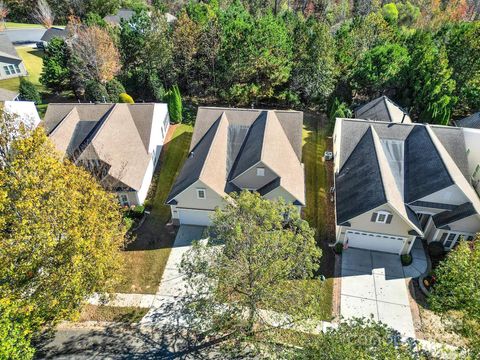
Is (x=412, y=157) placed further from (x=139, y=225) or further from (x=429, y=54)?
(x=139, y=225)

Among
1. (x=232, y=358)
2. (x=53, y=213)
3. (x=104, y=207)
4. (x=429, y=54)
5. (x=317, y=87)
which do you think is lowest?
(x=232, y=358)

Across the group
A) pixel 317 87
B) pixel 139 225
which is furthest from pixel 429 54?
pixel 139 225

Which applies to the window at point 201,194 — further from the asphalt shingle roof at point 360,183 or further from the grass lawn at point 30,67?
the grass lawn at point 30,67

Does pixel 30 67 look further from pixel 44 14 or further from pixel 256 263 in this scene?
pixel 256 263

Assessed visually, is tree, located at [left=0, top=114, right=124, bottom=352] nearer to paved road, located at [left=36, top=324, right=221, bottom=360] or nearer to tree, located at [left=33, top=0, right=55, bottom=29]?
paved road, located at [left=36, top=324, right=221, bottom=360]

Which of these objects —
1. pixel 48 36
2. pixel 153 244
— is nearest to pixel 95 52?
pixel 48 36

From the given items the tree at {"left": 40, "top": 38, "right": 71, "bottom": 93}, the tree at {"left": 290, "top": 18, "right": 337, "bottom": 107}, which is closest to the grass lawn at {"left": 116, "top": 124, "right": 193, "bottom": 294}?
the tree at {"left": 290, "top": 18, "right": 337, "bottom": 107}

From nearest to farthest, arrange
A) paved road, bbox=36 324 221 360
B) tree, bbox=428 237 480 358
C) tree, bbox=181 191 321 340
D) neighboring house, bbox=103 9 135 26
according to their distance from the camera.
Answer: tree, bbox=428 237 480 358 < tree, bbox=181 191 321 340 < paved road, bbox=36 324 221 360 < neighboring house, bbox=103 9 135 26
